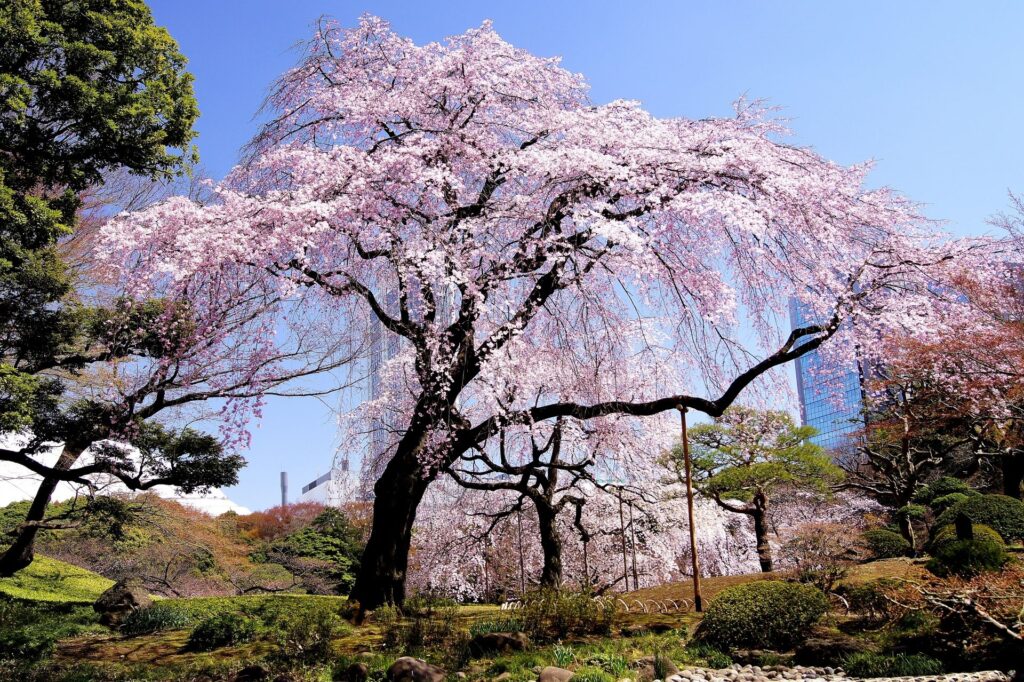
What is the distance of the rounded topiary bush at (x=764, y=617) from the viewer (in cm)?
796

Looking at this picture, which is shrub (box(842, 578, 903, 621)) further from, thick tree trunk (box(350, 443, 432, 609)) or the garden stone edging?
thick tree trunk (box(350, 443, 432, 609))

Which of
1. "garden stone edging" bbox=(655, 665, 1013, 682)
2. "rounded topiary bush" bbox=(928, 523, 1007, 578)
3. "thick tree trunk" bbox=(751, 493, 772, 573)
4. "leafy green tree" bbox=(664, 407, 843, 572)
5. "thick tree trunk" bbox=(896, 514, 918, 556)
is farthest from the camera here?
"leafy green tree" bbox=(664, 407, 843, 572)

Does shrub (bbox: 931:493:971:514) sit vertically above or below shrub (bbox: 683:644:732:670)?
above

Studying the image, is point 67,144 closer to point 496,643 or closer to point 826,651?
point 496,643

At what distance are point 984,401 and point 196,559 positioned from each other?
752 inches

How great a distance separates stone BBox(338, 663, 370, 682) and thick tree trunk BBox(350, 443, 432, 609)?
286cm

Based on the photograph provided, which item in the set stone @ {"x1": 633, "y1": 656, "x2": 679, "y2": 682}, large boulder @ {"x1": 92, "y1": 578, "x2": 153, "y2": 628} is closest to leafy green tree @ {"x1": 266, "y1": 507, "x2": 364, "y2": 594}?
large boulder @ {"x1": 92, "y1": 578, "x2": 153, "y2": 628}

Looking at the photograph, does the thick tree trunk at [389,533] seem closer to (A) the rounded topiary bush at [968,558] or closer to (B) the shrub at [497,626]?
(B) the shrub at [497,626]

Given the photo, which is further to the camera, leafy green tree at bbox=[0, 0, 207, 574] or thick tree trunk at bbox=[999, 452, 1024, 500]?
thick tree trunk at bbox=[999, 452, 1024, 500]

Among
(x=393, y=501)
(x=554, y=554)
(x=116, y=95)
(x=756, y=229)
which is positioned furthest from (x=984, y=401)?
(x=116, y=95)

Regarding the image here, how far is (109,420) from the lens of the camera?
11859 millimetres

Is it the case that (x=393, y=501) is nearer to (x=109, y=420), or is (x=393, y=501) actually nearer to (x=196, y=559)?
(x=109, y=420)

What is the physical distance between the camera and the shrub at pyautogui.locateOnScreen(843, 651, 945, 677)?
6629 millimetres

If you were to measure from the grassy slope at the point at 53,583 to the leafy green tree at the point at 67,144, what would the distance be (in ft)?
15.9
